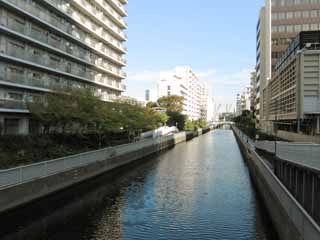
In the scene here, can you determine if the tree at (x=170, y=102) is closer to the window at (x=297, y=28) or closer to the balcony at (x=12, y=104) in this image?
the window at (x=297, y=28)

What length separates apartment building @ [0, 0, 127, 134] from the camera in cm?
3209

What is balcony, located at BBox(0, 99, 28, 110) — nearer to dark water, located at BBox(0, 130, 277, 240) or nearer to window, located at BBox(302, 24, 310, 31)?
dark water, located at BBox(0, 130, 277, 240)

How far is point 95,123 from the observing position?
32.1 metres

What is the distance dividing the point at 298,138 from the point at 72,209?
21930mm

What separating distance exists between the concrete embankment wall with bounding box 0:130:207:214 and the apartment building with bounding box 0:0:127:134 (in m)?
9.21

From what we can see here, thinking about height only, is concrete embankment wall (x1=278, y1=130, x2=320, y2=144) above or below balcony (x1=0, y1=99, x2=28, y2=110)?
below

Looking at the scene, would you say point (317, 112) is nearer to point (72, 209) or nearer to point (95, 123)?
point (95, 123)

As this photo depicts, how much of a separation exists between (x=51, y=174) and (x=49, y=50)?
22881mm

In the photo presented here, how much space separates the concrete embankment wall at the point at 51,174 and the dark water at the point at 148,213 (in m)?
0.63

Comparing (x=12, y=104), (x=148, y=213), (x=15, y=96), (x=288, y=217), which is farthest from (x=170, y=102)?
(x=288, y=217)

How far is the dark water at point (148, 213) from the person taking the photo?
14164 mm

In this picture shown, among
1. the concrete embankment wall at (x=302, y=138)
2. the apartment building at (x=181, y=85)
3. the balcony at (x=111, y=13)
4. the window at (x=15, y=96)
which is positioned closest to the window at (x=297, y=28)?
the balcony at (x=111, y=13)

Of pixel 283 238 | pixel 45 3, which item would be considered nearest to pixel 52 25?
pixel 45 3


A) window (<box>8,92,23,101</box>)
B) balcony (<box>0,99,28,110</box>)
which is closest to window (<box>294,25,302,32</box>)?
window (<box>8,92,23,101</box>)
